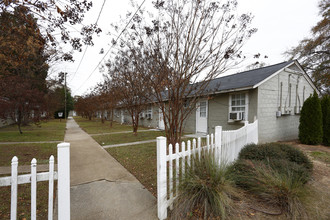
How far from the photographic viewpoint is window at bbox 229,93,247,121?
7.69 metres

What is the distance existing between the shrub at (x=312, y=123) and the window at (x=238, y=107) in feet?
10.1

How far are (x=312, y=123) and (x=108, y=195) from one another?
9419 mm

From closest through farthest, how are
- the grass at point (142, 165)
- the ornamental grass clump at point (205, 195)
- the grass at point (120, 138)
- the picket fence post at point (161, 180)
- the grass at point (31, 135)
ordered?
the ornamental grass clump at point (205, 195)
the picket fence post at point (161, 180)
the grass at point (142, 165)
the grass at point (120, 138)
the grass at point (31, 135)

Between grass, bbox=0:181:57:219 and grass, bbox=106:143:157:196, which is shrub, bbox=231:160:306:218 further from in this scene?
grass, bbox=0:181:57:219

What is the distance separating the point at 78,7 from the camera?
3.27 meters

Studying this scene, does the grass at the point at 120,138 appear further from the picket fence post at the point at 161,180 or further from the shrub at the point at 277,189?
the shrub at the point at 277,189

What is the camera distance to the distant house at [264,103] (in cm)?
734

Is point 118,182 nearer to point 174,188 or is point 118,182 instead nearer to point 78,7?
point 174,188

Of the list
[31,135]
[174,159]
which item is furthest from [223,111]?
[31,135]

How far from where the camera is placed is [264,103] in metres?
7.44

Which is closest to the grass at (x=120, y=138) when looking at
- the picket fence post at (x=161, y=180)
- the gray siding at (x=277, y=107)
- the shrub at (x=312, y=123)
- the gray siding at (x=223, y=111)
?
the gray siding at (x=223, y=111)

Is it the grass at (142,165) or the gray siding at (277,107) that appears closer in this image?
the grass at (142,165)

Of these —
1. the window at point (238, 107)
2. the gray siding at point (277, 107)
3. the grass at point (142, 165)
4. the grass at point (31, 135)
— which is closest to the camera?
the grass at point (142, 165)

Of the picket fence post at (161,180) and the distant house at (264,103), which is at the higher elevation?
the distant house at (264,103)
